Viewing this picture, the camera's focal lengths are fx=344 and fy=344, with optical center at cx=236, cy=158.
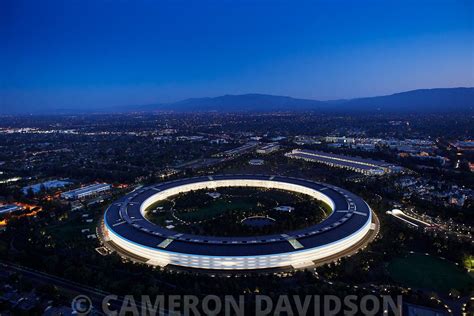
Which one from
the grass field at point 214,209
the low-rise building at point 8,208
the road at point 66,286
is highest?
the low-rise building at point 8,208

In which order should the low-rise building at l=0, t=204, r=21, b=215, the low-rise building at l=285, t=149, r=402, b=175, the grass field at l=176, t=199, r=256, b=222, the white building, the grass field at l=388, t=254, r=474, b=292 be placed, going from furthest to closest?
the low-rise building at l=285, t=149, r=402, b=175, the white building, the low-rise building at l=0, t=204, r=21, b=215, the grass field at l=176, t=199, r=256, b=222, the grass field at l=388, t=254, r=474, b=292

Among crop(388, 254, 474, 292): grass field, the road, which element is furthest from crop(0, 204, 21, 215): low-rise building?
crop(388, 254, 474, 292): grass field

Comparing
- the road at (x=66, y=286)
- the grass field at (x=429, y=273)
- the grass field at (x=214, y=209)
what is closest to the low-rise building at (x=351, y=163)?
the grass field at (x=214, y=209)

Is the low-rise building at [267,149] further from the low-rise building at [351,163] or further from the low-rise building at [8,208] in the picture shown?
the low-rise building at [8,208]

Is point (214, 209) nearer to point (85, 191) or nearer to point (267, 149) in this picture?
point (85, 191)

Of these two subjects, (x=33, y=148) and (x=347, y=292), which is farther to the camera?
(x=33, y=148)

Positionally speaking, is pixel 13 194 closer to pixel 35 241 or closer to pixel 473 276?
pixel 35 241

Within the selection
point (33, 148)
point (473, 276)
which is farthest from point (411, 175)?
point (33, 148)

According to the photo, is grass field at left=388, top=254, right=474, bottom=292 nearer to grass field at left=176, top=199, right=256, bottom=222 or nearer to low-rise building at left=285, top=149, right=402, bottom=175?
grass field at left=176, top=199, right=256, bottom=222
